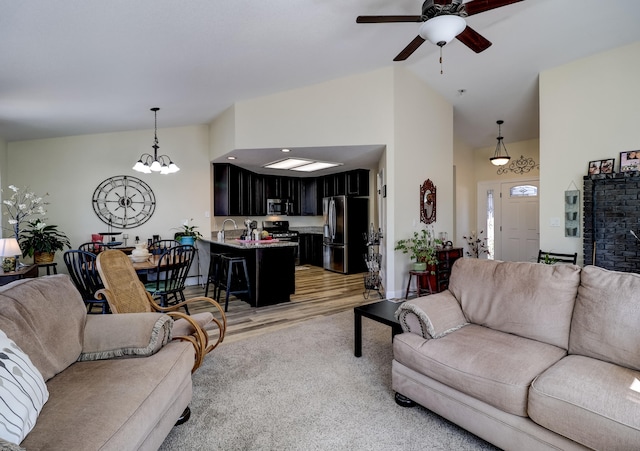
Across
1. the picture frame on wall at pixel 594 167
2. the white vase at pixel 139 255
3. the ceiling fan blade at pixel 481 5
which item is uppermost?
the ceiling fan blade at pixel 481 5

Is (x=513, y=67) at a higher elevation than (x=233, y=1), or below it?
higher

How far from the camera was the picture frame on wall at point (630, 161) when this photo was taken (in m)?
3.63

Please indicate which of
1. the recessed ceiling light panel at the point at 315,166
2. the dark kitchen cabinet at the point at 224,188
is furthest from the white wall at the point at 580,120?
the dark kitchen cabinet at the point at 224,188

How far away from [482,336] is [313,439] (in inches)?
46.2

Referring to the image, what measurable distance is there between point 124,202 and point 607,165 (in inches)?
268

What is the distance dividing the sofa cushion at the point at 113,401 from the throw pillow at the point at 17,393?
0.05 m

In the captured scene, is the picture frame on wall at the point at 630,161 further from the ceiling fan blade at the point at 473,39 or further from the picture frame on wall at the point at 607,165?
the ceiling fan blade at the point at 473,39

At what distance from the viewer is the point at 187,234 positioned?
5652 mm

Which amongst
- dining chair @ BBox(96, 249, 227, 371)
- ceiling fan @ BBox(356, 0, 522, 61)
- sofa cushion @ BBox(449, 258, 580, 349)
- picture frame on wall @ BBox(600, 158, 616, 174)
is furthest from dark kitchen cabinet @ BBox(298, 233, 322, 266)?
ceiling fan @ BBox(356, 0, 522, 61)

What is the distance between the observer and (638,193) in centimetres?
356

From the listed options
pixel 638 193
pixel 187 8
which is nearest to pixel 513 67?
pixel 638 193

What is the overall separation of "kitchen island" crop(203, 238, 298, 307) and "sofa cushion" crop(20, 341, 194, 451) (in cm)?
253

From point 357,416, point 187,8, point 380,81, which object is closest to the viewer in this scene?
point 357,416

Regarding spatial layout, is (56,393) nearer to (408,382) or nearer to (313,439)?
(313,439)
